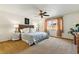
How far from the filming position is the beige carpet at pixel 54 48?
6.24 feet

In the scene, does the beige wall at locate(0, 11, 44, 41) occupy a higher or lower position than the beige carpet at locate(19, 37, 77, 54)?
higher

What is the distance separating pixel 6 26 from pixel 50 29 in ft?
3.27

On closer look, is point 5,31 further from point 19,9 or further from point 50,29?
point 50,29

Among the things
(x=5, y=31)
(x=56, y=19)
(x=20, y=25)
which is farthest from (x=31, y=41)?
(x=56, y=19)

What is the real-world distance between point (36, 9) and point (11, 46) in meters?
0.98

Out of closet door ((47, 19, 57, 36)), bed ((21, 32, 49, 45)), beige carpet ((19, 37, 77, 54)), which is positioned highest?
closet door ((47, 19, 57, 36))

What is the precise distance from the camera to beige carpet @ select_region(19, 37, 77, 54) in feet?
6.24

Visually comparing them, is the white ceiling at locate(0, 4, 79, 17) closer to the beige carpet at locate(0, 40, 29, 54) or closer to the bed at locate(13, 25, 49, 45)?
the bed at locate(13, 25, 49, 45)

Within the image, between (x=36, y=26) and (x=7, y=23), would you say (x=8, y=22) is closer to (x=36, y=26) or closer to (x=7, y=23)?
(x=7, y=23)

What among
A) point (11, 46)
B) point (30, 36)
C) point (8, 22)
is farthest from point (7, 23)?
point (30, 36)

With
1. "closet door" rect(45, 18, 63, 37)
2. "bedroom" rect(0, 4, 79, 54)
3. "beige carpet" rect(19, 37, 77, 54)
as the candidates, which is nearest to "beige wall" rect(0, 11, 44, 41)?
"bedroom" rect(0, 4, 79, 54)

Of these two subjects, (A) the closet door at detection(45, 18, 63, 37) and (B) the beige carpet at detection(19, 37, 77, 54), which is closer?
(B) the beige carpet at detection(19, 37, 77, 54)

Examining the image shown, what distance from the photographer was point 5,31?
1870 millimetres

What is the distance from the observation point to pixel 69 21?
1955mm
